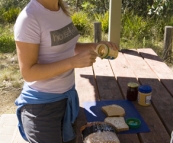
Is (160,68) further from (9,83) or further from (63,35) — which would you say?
(9,83)

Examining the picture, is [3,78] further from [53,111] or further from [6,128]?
[53,111]

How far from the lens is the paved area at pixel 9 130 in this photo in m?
2.62

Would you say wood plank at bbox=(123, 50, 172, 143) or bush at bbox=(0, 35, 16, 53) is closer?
wood plank at bbox=(123, 50, 172, 143)

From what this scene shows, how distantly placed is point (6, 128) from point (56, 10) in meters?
1.58

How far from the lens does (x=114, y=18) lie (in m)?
3.65

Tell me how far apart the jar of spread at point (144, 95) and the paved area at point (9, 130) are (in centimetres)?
113

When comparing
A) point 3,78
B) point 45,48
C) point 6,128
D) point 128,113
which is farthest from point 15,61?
point 45,48

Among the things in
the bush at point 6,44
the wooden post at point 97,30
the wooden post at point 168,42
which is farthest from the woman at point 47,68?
the bush at point 6,44

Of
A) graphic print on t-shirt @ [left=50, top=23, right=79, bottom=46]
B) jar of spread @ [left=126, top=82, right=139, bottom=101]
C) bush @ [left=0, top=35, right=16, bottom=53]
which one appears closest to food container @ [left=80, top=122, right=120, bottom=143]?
graphic print on t-shirt @ [left=50, top=23, right=79, bottom=46]

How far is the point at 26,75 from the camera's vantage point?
1.53 meters

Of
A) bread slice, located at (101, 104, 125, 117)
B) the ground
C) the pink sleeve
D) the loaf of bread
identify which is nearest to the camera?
the pink sleeve

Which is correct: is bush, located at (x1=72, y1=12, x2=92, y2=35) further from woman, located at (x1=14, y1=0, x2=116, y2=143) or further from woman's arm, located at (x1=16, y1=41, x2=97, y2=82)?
woman's arm, located at (x1=16, y1=41, x2=97, y2=82)

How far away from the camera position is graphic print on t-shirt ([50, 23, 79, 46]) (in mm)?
1592

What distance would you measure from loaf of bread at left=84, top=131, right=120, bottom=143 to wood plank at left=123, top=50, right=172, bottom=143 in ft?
1.08
